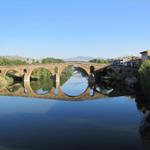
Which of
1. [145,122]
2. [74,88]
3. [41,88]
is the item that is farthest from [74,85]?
[145,122]

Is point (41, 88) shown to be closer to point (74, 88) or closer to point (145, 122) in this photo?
point (74, 88)

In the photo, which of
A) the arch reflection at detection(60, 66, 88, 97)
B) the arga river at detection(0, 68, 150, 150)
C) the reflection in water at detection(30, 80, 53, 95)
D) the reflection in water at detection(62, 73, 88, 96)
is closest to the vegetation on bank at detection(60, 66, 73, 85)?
the arch reflection at detection(60, 66, 88, 97)

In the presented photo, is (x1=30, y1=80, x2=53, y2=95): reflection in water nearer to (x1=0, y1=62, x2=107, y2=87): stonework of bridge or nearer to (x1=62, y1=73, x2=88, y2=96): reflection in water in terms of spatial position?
(x1=62, y1=73, x2=88, y2=96): reflection in water

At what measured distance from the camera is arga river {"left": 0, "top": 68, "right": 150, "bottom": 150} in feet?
62.0

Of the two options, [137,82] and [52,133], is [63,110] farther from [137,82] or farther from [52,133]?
[137,82]

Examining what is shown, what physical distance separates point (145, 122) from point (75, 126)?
4506mm

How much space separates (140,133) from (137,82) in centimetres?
2433

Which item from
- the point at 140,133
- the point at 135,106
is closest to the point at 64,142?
the point at 140,133

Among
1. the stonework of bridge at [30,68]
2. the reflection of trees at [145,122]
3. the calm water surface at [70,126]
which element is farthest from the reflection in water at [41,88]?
the reflection of trees at [145,122]

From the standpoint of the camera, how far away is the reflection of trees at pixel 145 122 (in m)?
19.9

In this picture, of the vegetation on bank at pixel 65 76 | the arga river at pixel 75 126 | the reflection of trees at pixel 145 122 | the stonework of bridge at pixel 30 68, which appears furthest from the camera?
the vegetation on bank at pixel 65 76

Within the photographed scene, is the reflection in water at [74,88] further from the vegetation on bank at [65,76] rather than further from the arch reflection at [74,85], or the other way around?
the vegetation on bank at [65,76]

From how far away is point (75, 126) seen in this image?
77.5 feet

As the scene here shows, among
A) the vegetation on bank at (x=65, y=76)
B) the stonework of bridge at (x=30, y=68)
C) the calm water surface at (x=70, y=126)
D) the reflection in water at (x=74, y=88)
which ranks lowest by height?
the vegetation on bank at (x=65, y=76)
